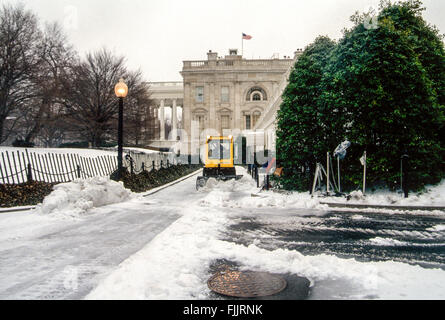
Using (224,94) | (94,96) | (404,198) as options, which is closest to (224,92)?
(224,94)

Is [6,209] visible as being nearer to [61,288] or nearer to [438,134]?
[61,288]

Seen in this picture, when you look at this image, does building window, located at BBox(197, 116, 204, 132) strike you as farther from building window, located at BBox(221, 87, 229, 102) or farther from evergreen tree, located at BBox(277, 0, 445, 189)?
evergreen tree, located at BBox(277, 0, 445, 189)

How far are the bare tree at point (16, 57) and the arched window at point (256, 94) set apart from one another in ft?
146

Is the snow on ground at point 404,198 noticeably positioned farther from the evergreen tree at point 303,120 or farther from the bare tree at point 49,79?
the bare tree at point 49,79

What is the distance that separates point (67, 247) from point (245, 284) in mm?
3501

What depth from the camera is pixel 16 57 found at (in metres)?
27.8

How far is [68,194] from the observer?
9.74 meters

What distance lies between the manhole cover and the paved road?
4.94ft

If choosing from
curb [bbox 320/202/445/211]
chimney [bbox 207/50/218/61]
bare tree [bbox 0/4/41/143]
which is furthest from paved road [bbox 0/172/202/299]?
chimney [bbox 207/50/218/61]

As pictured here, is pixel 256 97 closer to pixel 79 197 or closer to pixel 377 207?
pixel 377 207

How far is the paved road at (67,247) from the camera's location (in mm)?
4082

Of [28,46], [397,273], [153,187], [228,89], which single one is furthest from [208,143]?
[228,89]

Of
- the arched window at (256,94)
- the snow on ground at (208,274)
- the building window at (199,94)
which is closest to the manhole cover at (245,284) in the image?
the snow on ground at (208,274)

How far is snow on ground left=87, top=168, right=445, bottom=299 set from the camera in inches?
146
